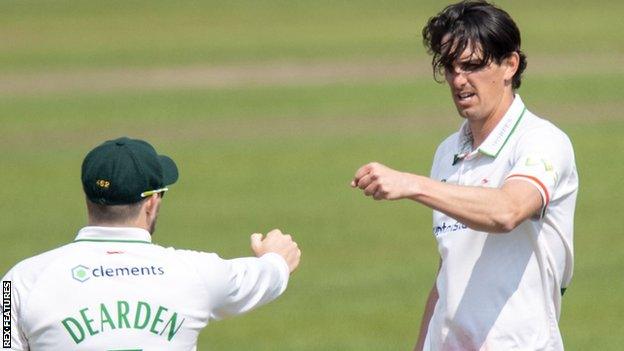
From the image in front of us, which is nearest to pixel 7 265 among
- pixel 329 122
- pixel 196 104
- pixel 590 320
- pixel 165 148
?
pixel 590 320

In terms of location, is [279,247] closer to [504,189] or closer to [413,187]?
[413,187]

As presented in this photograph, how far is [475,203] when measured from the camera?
5340 millimetres

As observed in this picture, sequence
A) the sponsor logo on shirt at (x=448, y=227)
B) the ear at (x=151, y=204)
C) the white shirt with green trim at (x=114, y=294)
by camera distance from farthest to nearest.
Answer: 1. the sponsor logo on shirt at (x=448, y=227)
2. the ear at (x=151, y=204)
3. the white shirt with green trim at (x=114, y=294)

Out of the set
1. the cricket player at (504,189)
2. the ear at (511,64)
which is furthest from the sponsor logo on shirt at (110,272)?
the ear at (511,64)

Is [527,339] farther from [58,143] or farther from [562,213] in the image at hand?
[58,143]

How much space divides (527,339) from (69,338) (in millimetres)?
1825

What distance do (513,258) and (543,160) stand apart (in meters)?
0.42

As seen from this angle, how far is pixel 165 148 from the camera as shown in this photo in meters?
25.8

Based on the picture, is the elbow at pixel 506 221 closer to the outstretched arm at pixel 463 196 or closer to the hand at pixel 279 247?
the outstretched arm at pixel 463 196

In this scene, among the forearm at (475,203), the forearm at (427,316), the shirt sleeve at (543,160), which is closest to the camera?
the forearm at (475,203)

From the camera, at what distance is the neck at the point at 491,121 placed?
5.95m

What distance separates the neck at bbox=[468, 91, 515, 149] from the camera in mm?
5949

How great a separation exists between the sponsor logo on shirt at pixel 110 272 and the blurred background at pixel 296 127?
23.1 ft

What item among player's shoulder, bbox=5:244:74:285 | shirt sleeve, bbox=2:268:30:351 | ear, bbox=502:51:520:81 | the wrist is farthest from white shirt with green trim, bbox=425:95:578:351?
shirt sleeve, bbox=2:268:30:351
